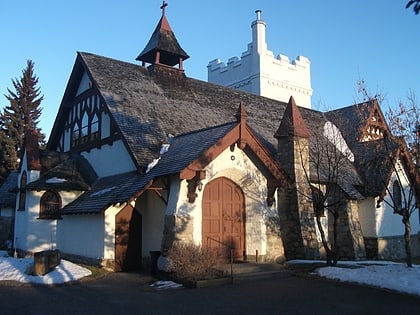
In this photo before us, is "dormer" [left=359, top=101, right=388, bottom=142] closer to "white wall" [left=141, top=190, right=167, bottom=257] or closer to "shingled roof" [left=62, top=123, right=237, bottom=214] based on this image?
"shingled roof" [left=62, top=123, right=237, bottom=214]

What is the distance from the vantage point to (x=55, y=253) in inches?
609

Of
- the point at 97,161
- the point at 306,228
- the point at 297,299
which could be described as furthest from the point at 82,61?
the point at 297,299

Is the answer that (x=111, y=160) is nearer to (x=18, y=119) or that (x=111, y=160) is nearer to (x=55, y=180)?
(x=55, y=180)

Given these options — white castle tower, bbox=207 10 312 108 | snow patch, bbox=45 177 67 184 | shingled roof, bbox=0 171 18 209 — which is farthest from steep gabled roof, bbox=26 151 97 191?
white castle tower, bbox=207 10 312 108

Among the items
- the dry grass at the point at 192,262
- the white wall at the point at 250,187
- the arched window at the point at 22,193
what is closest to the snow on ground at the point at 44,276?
the dry grass at the point at 192,262

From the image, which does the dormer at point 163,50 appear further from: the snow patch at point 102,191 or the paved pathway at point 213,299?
the paved pathway at point 213,299

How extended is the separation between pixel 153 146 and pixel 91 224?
4198 millimetres

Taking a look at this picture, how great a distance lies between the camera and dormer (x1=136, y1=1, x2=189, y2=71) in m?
26.7

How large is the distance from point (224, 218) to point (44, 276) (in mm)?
6804

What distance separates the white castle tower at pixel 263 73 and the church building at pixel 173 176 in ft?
32.9

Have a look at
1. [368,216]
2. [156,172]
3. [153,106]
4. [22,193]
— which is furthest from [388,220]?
[22,193]

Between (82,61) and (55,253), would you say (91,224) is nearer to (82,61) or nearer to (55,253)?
(55,253)

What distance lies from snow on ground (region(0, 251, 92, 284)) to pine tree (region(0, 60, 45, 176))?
24079 mm

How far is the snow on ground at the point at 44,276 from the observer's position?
14.3m
